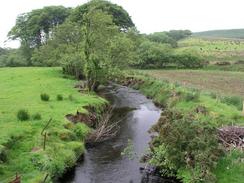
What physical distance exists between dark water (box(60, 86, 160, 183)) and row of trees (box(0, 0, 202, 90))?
1009cm

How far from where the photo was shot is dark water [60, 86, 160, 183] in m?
26.9

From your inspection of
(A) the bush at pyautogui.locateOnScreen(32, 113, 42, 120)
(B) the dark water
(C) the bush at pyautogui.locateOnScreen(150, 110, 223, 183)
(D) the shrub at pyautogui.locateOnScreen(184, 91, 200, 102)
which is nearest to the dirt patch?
(B) the dark water

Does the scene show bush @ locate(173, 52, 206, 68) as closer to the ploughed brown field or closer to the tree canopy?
the ploughed brown field

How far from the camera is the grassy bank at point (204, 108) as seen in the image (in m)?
24.8

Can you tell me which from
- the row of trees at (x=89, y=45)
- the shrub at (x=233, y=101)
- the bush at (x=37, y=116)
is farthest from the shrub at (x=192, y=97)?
the bush at (x=37, y=116)

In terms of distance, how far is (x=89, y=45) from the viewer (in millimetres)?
53688

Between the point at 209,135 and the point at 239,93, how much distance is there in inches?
1182

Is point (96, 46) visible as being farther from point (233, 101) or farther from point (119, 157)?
point (119, 157)

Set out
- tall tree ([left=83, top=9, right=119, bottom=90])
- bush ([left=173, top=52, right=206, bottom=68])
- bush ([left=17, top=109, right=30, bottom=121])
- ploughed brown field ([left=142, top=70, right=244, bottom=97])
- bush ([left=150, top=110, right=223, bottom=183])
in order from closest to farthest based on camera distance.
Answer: bush ([left=150, top=110, right=223, bottom=183]), bush ([left=17, top=109, right=30, bottom=121]), tall tree ([left=83, top=9, right=119, bottom=90]), ploughed brown field ([left=142, top=70, right=244, bottom=97]), bush ([left=173, top=52, right=206, bottom=68])

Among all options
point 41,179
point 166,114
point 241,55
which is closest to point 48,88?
point 166,114

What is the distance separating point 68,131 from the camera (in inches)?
1276

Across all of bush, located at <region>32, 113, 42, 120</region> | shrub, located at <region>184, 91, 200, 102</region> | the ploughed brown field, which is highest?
bush, located at <region>32, 113, 42, 120</region>

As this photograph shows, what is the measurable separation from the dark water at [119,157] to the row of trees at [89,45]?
10092mm

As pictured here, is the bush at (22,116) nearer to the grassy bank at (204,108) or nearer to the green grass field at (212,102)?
the grassy bank at (204,108)
